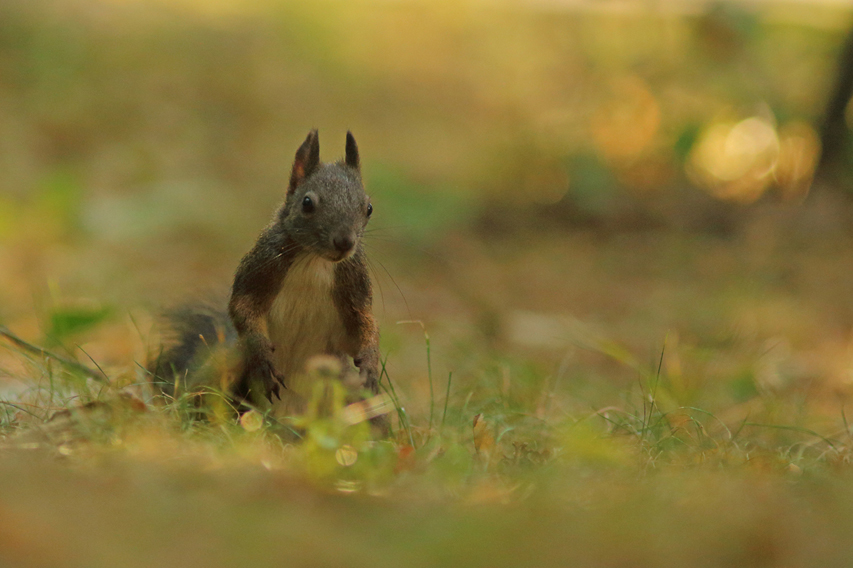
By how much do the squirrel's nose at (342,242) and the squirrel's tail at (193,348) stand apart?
525 millimetres

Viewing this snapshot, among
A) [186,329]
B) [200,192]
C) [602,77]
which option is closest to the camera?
[186,329]

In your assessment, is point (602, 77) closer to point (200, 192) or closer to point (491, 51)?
point (491, 51)

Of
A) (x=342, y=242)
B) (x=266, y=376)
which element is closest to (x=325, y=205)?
(x=342, y=242)

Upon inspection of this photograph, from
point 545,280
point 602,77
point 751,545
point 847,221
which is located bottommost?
point 545,280

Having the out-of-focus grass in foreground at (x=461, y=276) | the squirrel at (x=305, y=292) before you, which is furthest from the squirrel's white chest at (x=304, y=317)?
the out-of-focus grass in foreground at (x=461, y=276)

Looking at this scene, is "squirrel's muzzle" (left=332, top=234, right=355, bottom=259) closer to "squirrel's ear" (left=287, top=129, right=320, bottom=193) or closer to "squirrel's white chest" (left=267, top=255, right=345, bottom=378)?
"squirrel's white chest" (left=267, top=255, right=345, bottom=378)

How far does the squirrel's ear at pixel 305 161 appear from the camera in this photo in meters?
2.70

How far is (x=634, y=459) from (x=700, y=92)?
19.8ft

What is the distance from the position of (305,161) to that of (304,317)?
510 millimetres

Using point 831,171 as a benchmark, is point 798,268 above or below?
below

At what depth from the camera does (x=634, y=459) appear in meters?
2.15

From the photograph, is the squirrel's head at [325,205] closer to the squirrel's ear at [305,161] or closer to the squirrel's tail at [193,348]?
the squirrel's ear at [305,161]

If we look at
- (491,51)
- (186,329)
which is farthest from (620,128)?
(186,329)

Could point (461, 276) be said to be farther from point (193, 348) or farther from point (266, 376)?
point (266, 376)
